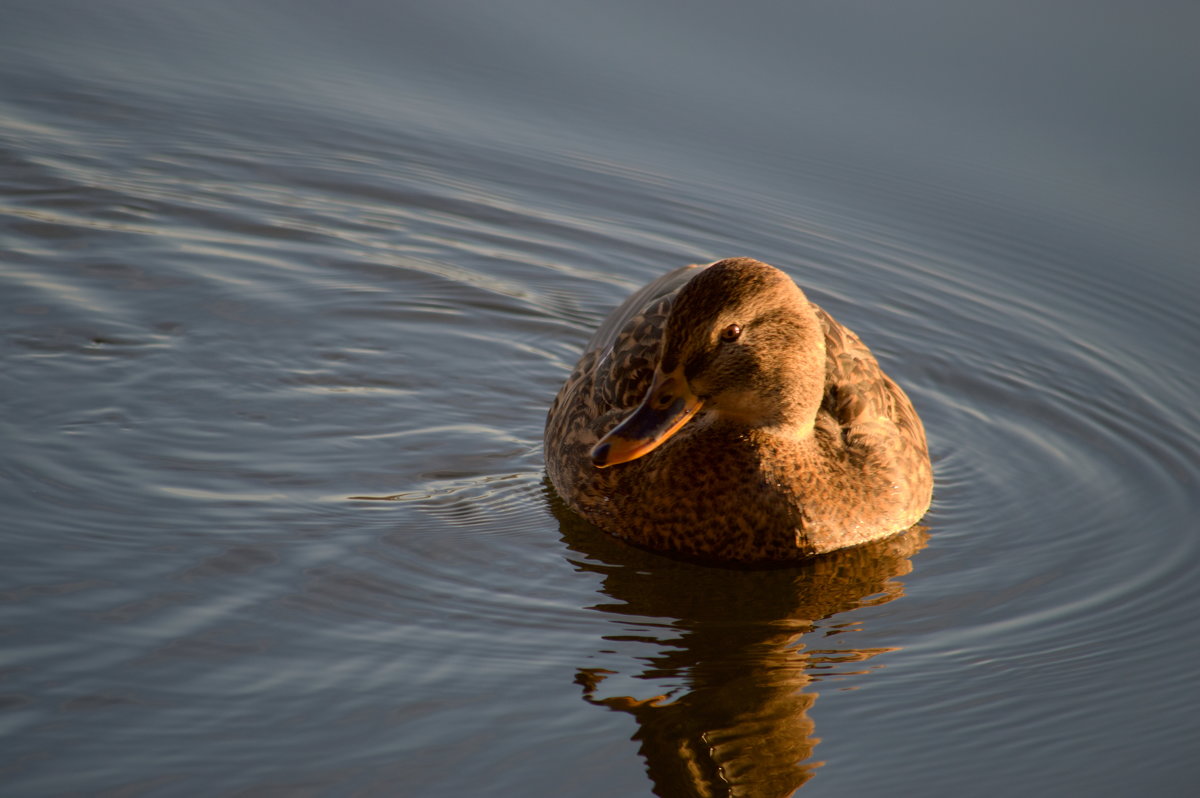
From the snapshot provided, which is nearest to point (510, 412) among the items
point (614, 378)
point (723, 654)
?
point (614, 378)

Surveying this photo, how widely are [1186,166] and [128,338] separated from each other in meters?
6.58

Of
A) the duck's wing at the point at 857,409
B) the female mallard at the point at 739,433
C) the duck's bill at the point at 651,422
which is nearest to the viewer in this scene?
the duck's bill at the point at 651,422

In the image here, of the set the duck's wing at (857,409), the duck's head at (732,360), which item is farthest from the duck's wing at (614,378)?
the duck's wing at (857,409)

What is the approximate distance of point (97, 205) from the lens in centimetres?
798

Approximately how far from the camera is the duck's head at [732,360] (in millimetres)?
5238

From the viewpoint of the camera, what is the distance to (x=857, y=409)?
232 inches

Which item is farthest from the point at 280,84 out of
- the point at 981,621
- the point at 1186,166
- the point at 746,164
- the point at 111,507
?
the point at 981,621

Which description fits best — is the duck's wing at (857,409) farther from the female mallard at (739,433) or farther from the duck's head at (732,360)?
the duck's head at (732,360)

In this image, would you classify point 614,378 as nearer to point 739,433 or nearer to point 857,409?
point 739,433

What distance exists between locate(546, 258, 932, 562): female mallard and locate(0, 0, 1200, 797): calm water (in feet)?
0.56

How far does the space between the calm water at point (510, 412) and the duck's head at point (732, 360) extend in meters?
0.60

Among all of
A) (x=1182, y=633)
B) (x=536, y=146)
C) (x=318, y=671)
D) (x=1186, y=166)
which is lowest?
(x=318, y=671)

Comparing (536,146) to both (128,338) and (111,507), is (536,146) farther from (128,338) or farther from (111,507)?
(111,507)

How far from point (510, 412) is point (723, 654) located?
2.26 m
